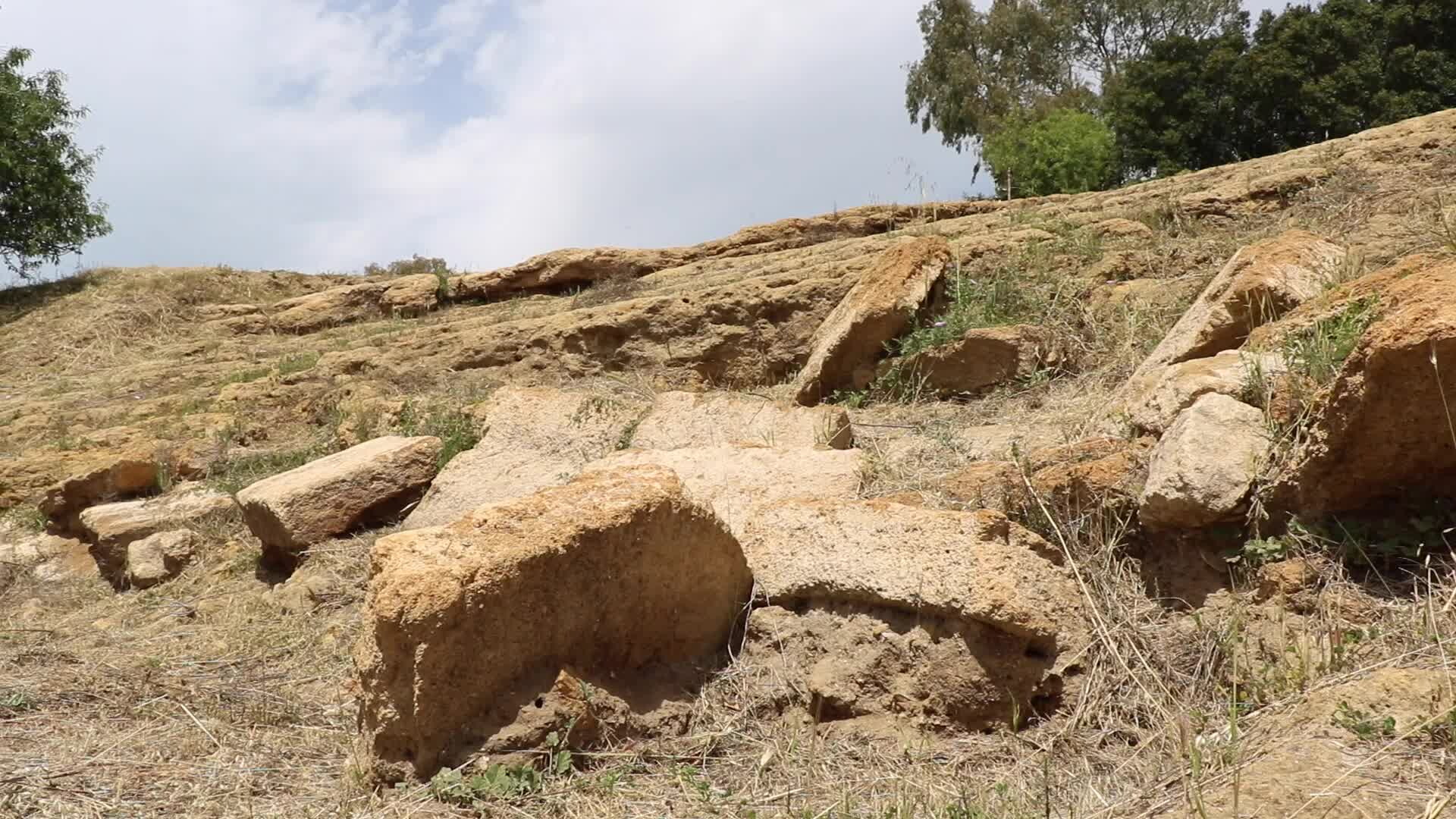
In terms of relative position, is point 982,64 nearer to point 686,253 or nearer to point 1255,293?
point 686,253

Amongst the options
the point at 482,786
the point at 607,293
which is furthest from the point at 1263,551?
the point at 607,293

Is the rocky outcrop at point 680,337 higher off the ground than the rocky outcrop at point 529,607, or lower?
higher

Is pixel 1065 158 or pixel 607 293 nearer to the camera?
pixel 607 293

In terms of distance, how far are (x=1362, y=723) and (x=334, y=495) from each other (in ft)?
13.4

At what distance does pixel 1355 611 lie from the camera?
258 cm

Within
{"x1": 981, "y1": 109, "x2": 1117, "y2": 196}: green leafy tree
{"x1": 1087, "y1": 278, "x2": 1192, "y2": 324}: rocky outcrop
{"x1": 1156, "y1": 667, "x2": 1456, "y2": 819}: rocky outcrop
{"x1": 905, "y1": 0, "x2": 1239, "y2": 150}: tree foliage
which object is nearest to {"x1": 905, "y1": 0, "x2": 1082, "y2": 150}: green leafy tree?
{"x1": 905, "y1": 0, "x2": 1239, "y2": 150}: tree foliage

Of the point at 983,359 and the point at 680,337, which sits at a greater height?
the point at 680,337

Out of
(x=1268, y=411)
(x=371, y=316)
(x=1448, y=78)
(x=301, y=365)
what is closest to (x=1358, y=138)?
(x=1268, y=411)

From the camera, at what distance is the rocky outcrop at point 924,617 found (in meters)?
2.63

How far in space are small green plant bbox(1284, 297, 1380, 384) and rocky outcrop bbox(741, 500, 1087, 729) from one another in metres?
0.87

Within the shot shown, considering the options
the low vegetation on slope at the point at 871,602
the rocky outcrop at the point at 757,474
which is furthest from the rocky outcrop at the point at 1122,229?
the rocky outcrop at the point at 757,474

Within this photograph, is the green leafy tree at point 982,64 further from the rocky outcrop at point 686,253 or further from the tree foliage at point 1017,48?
the rocky outcrop at point 686,253

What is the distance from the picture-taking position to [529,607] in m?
2.57

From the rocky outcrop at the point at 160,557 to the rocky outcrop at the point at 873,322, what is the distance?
310 cm
